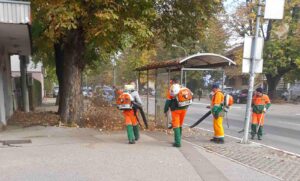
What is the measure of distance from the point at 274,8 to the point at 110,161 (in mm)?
5588

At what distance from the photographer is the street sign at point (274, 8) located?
9602 mm

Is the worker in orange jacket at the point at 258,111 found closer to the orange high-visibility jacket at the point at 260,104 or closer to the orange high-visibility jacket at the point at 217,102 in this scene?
the orange high-visibility jacket at the point at 260,104

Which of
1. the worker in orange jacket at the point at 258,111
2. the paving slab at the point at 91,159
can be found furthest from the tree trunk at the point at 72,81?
the worker in orange jacket at the point at 258,111

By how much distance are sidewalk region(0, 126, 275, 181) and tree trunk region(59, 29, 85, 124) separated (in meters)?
2.14

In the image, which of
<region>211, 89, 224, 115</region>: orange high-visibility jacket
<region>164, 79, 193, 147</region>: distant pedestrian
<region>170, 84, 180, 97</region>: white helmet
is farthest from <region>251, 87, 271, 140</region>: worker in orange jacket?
<region>170, 84, 180, 97</region>: white helmet

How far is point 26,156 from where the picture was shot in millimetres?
7680

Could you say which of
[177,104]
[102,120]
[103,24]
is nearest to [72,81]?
[102,120]

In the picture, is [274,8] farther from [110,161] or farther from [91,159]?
[91,159]

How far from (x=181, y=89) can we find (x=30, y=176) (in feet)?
14.1

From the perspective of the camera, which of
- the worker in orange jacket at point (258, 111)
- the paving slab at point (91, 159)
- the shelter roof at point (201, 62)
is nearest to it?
the paving slab at point (91, 159)

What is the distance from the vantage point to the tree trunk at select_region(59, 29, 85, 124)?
12.2 m

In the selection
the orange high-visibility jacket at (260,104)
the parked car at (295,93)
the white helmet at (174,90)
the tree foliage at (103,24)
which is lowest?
the parked car at (295,93)

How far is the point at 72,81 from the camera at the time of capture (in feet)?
40.3

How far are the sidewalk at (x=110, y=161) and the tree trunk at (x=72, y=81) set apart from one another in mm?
2135
